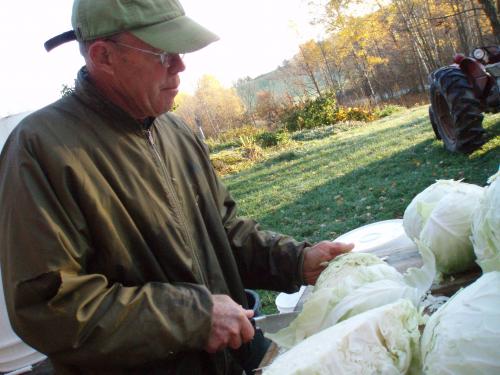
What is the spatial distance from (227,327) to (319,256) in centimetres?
69

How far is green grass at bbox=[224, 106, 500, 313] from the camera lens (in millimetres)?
6918

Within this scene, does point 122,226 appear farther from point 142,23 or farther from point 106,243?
point 142,23

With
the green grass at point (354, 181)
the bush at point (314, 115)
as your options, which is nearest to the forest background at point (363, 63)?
the bush at point (314, 115)

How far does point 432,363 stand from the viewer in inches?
45.0

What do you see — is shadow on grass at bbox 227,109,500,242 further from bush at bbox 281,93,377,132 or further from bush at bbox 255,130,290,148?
bush at bbox 281,93,377,132

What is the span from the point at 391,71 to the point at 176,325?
39504 millimetres

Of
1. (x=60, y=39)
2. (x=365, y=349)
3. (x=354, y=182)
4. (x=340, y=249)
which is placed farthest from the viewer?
(x=354, y=182)

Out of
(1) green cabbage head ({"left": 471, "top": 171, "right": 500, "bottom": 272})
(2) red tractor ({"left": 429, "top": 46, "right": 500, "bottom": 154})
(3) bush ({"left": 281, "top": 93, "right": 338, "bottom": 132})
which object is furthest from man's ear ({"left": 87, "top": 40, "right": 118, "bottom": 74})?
(3) bush ({"left": 281, "top": 93, "right": 338, "bottom": 132})

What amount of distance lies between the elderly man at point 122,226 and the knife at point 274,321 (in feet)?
0.69

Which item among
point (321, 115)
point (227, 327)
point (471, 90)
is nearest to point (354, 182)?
point (471, 90)

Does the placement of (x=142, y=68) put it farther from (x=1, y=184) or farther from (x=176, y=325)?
(x=176, y=325)

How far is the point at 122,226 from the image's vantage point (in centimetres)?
182

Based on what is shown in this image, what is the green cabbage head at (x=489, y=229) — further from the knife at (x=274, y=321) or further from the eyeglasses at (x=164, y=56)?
the eyeglasses at (x=164, y=56)

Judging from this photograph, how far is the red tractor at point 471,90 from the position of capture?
7.05 meters
